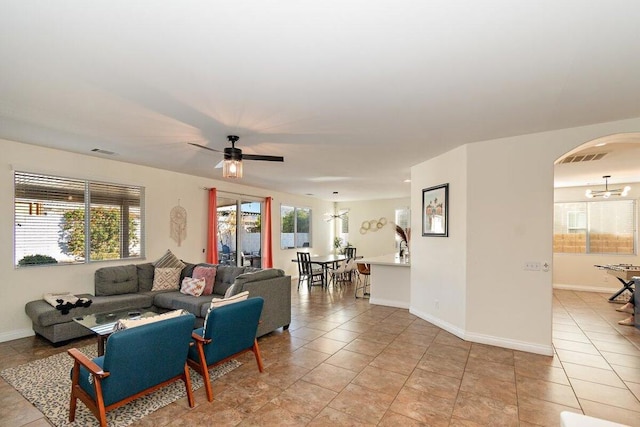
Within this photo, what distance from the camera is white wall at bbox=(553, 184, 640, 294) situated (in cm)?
725

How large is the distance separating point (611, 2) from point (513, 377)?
10.6 ft

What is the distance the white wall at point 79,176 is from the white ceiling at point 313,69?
0.58 m

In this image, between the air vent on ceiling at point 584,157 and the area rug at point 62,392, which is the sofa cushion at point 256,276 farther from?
the air vent on ceiling at point 584,157

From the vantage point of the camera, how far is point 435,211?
16.4ft

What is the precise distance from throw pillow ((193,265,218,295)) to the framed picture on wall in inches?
141

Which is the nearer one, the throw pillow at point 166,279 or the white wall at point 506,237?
the white wall at point 506,237

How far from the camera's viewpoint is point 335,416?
2.51 metres

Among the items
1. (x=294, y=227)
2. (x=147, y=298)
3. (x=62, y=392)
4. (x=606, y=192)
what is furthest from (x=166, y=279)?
(x=606, y=192)

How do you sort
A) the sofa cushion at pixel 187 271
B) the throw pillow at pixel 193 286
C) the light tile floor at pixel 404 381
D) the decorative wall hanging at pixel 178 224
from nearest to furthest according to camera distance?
the light tile floor at pixel 404 381 → the throw pillow at pixel 193 286 → the sofa cushion at pixel 187 271 → the decorative wall hanging at pixel 178 224

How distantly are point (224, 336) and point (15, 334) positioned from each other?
347 cm

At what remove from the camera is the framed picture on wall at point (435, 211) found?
4727 millimetres

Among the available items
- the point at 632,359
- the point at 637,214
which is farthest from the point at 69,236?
the point at 637,214

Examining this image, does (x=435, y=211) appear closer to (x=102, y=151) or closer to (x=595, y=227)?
(x=102, y=151)

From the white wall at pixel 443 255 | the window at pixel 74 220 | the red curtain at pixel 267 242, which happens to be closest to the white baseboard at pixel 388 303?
the white wall at pixel 443 255
